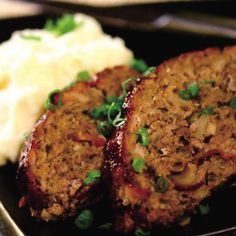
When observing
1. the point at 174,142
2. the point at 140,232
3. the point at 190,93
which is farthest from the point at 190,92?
the point at 140,232

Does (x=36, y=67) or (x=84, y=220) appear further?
(x=36, y=67)

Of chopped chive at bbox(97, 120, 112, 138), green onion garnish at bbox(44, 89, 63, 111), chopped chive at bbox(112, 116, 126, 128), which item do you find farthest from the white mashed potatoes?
chopped chive at bbox(112, 116, 126, 128)

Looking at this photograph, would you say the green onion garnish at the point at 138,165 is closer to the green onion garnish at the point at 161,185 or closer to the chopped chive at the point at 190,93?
the green onion garnish at the point at 161,185

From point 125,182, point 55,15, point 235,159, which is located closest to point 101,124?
point 125,182

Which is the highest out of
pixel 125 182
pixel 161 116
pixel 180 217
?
pixel 161 116

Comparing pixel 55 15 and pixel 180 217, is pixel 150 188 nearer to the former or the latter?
pixel 180 217

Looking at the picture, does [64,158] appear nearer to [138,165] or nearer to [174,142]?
[138,165]

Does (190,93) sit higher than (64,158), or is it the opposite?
(190,93)

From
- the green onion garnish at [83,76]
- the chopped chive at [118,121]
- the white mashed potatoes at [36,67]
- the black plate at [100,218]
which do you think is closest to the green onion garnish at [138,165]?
the chopped chive at [118,121]
